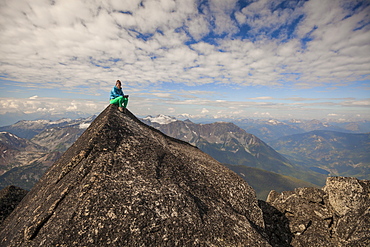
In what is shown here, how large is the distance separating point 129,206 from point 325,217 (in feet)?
62.1

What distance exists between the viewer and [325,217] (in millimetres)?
16938

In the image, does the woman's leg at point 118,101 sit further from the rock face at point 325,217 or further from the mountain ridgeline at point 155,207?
the rock face at point 325,217

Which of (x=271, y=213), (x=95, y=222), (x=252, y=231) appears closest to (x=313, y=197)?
(x=271, y=213)

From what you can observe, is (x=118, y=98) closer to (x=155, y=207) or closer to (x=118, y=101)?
(x=118, y=101)

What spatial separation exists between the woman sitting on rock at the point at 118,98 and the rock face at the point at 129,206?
17.0ft

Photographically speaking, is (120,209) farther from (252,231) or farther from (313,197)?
(313,197)

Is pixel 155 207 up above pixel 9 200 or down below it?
above

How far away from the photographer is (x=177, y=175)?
13867 millimetres

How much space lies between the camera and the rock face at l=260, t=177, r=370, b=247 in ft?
49.8

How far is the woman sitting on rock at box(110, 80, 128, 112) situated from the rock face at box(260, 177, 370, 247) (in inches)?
786

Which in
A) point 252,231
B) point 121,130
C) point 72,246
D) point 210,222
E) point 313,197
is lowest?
point 313,197

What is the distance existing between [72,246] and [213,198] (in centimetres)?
940

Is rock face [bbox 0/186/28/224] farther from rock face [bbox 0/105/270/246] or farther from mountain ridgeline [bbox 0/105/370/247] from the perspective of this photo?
rock face [bbox 0/105/270/246]

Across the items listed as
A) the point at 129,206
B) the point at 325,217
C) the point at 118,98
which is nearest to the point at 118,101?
the point at 118,98
